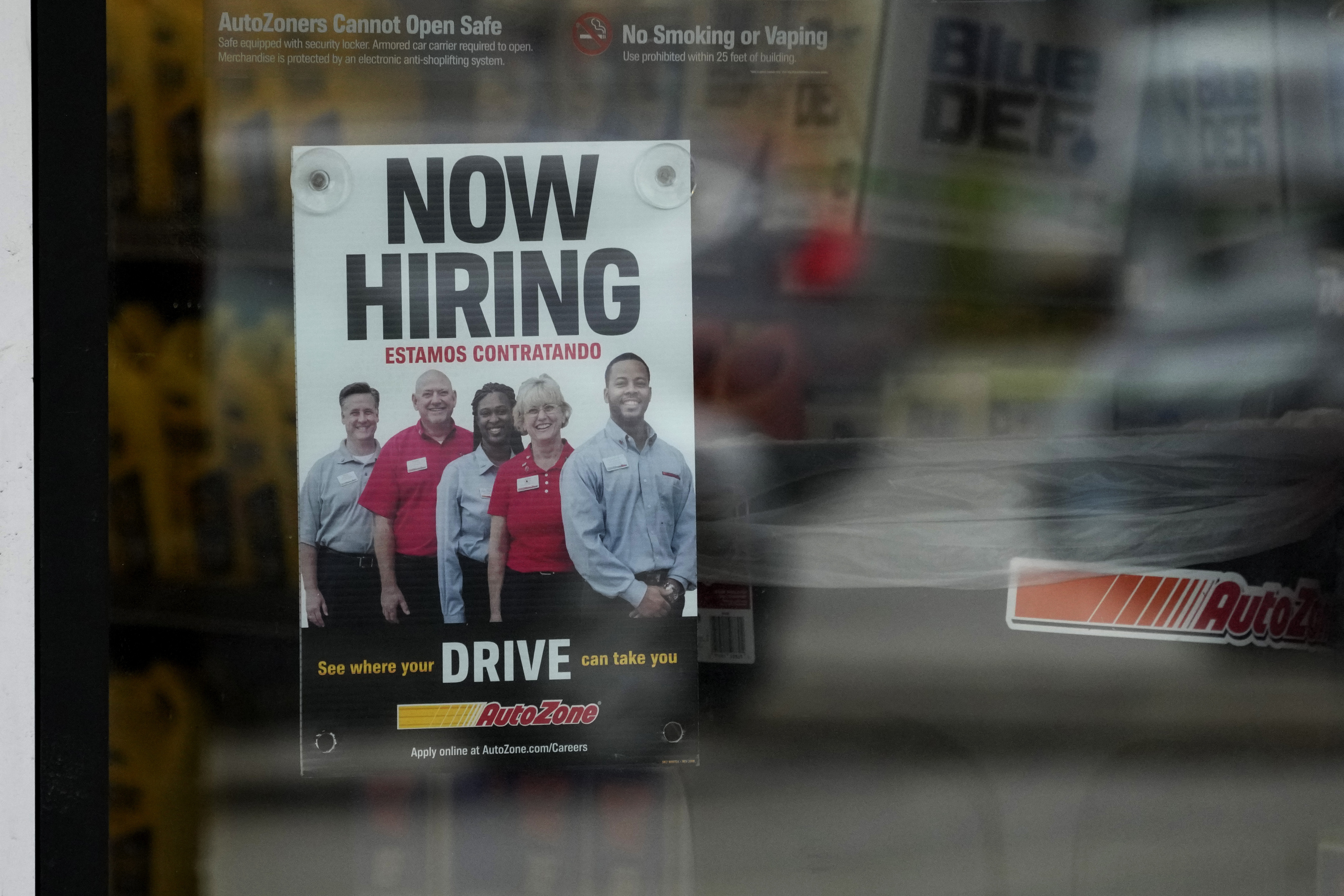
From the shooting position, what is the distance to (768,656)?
2.28 meters

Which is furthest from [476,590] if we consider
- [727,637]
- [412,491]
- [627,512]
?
[727,637]

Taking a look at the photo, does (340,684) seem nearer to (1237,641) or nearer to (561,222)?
(561,222)

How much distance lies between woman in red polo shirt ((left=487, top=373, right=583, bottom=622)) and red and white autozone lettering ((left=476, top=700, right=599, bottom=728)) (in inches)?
6.8

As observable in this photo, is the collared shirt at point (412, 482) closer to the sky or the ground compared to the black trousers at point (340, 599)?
closer to the sky

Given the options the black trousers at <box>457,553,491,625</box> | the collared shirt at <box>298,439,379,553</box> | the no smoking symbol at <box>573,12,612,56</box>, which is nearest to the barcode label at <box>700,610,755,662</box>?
the black trousers at <box>457,553,491,625</box>

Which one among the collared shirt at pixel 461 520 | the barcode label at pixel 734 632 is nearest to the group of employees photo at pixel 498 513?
the collared shirt at pixel 461 520

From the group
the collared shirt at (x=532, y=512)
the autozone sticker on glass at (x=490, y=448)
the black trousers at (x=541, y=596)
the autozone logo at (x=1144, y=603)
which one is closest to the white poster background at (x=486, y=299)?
the autozone sticker on glass at (x=490, y=448)

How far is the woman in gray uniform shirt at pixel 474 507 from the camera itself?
7.41 ft

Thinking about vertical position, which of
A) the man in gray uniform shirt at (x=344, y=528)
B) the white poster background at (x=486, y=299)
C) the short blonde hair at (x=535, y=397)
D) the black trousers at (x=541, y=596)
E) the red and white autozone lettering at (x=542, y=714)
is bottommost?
the red and white autozone lettering at (x=542, y=714)

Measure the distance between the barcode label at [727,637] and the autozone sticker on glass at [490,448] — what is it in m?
0.03

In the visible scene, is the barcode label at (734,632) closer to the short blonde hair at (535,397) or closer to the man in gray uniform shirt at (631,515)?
the man in gray uniform shirt at (631,515)

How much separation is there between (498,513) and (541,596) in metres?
0.18

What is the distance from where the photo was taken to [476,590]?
89.0 inches

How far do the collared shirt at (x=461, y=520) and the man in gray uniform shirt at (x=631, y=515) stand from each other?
154mm
